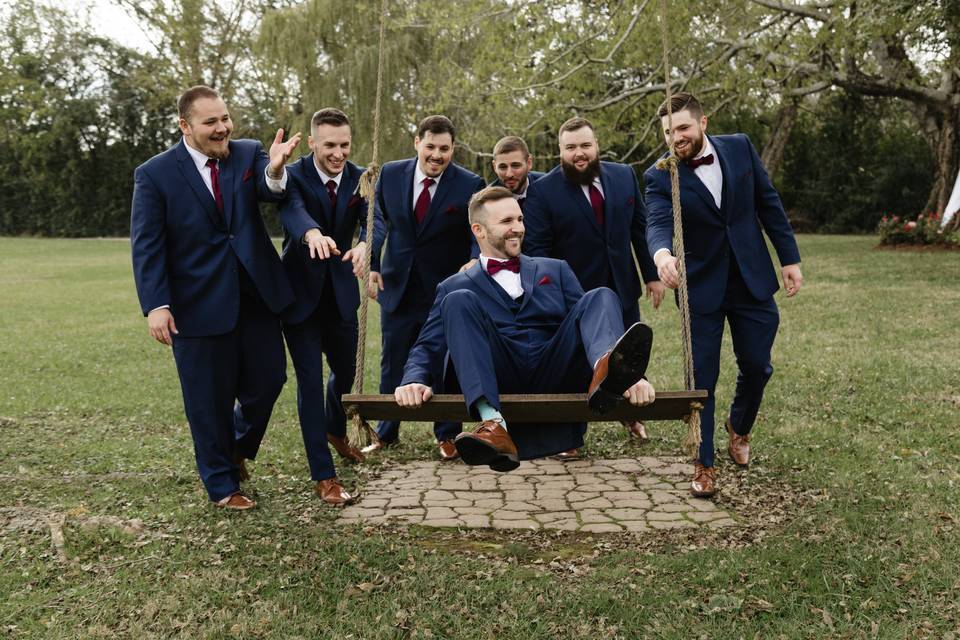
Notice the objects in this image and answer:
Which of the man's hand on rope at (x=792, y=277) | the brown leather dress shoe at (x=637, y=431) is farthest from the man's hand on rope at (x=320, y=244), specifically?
the brown leather dress shoe at (x=637, y=431)

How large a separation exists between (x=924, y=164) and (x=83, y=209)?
3491 cm

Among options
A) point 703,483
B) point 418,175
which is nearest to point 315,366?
point 418,175

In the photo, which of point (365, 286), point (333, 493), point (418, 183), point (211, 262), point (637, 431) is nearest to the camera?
point (365, 286)

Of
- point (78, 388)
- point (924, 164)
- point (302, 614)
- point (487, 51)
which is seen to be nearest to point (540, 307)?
point (302, 614)

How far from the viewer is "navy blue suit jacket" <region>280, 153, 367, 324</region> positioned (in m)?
5.41

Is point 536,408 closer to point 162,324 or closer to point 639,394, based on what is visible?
point 639,394

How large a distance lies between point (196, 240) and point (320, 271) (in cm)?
76

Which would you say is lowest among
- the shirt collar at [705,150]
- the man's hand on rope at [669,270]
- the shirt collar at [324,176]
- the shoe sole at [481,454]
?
the shoe sole at [481,454]

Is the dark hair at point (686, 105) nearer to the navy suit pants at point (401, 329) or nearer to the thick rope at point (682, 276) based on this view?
the thick rope at point (682, 276)

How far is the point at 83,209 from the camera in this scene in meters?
43.6

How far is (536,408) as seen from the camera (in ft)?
13.2

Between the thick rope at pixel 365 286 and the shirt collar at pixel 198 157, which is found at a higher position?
the shirt collar at pixel 198 157

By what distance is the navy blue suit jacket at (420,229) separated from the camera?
603cm

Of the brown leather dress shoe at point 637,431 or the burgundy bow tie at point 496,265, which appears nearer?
the burgundy bow tie at point 496,265
